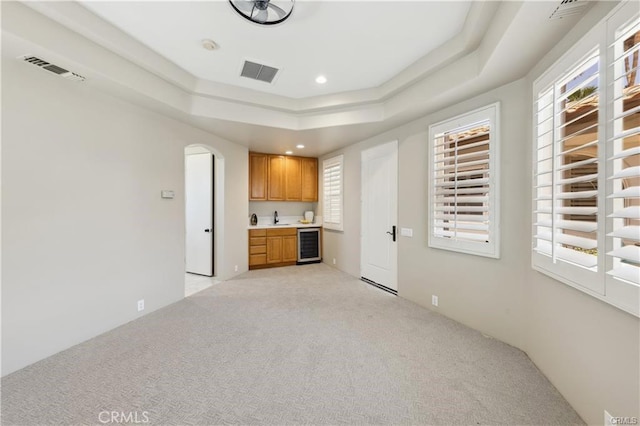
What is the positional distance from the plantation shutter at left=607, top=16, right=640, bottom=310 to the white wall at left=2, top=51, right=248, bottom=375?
407 cm

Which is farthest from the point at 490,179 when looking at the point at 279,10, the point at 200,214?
the point at 200,214

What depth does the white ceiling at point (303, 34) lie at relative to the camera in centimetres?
206

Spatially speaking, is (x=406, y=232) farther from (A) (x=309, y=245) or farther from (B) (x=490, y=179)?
(A) (x=309, y=245)

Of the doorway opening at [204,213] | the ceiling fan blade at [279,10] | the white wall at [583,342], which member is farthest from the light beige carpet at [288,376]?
the ceiling fan blade at [279,10]

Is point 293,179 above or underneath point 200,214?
above

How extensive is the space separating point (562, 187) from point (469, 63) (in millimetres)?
1399

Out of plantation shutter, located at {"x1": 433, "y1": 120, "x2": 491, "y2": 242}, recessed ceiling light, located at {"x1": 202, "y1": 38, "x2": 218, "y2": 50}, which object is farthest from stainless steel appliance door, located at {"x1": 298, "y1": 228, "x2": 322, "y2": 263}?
recessed ceiling light, located at {"x1": 202, "y1": 38, "x2": 218, "y2": 50}

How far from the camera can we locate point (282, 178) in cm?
596

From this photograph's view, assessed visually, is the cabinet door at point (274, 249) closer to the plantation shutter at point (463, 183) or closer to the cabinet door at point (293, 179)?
the cabinet door at point (293, 179)

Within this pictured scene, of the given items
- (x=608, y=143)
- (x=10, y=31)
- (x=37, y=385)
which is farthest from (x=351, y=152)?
(x=37, y=385)

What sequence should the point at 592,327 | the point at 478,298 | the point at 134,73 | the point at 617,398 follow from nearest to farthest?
the point at 617,398, the point at 592,327, the point at 134,73, the point at 478,298

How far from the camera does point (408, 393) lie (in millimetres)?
1904

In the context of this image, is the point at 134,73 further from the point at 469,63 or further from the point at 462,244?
the point at 462,244

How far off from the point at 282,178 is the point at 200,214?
75.0 inches
